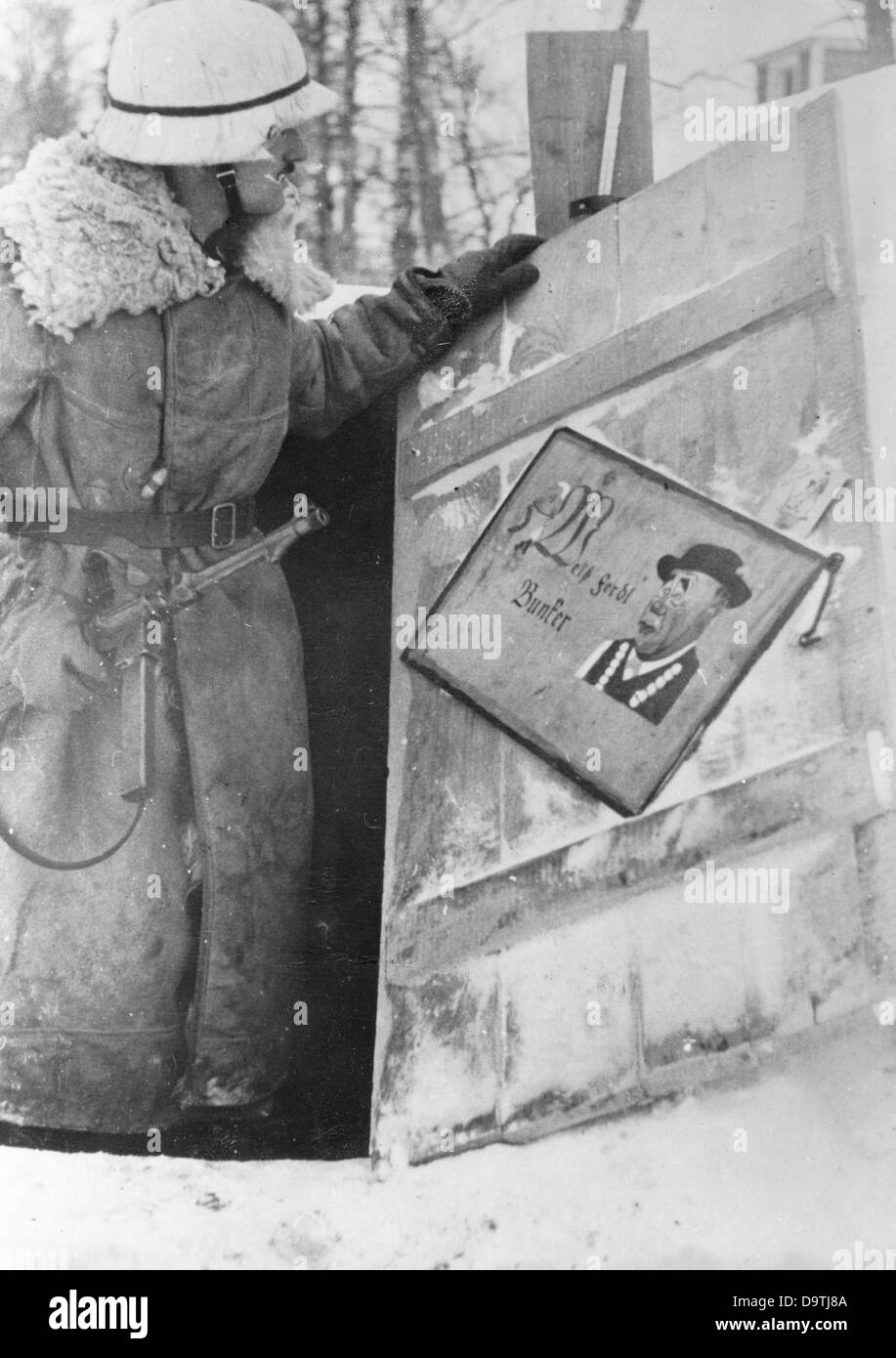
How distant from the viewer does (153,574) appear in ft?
8.66

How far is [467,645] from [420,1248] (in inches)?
38.2

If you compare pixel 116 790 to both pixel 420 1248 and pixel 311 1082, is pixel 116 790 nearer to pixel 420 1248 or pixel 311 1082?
pixel 311 1082

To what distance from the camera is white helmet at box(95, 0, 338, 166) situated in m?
2.49

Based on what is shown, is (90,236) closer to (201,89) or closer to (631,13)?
(201,89)

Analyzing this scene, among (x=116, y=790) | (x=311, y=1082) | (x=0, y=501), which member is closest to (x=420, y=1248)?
(x=311, y=1082)

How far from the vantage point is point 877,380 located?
224 centimetres

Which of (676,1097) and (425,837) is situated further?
(425,837)
